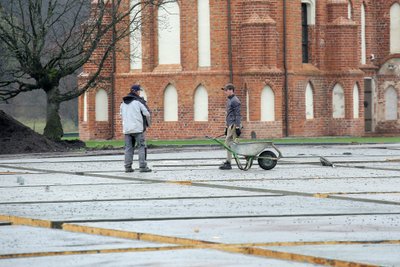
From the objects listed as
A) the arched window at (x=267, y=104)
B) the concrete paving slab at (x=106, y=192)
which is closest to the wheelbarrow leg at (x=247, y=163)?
the concrete paving slab at (x=106, y=192)

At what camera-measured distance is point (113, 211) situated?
16000mm

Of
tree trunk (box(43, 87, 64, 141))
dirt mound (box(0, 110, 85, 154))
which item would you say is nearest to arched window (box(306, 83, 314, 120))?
tree trunk (box(43, 87, 64, 141))

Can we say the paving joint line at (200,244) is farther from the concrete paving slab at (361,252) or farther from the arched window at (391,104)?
the arched window at (391,104)

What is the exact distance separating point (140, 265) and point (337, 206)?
6224 mm

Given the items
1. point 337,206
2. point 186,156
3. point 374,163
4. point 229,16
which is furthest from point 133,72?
point 337,206

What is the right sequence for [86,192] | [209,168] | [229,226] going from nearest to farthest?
[229,226], [86,192], [209,168]

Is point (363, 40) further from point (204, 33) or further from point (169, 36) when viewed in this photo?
point (169, 36)

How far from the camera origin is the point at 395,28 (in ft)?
194

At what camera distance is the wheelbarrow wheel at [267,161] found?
25453mm

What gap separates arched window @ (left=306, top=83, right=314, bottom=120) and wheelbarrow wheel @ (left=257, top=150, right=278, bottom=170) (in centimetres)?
2657

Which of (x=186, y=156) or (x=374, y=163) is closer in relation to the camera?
(x=374, y=163)

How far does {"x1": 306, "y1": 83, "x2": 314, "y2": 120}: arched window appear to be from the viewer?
171 ft

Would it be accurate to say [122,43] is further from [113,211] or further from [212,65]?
[113,211]

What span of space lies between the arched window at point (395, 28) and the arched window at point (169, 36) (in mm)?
12951
